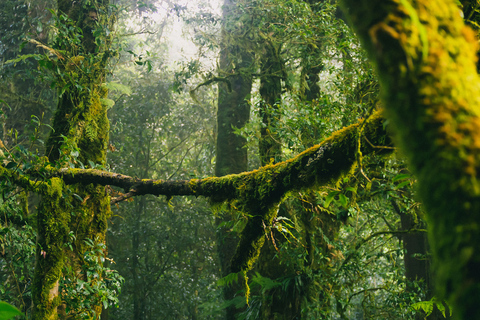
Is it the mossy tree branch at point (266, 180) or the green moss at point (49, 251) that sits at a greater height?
the mossy tree branch at point (266, 180)

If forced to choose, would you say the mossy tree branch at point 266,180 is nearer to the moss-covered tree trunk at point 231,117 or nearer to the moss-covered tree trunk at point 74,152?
the moss-covered tree trunk at point 74,152

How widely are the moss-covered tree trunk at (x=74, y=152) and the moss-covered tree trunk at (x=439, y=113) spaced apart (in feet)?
10.0

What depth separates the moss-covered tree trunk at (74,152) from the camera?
9.68 ft

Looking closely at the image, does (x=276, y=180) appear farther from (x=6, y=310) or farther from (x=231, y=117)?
(x=231, y=117)

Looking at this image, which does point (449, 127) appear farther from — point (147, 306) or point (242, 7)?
point (147, 306)

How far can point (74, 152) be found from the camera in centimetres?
316

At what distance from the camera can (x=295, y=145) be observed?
15.7 feet

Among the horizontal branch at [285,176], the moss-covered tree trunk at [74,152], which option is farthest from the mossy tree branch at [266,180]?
the moss-covered tree trunk at [74,152]

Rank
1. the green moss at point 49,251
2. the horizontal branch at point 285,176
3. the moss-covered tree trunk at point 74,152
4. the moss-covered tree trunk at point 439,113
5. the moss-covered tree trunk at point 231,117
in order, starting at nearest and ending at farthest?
the moss-covered tree trunk at point 439,113 → the horizontal branch at point 285,176 → the green moss at point 49,251 → the moss-covered tree trunk at point 74,152 → the moss-covered tree trunk at point 231,117

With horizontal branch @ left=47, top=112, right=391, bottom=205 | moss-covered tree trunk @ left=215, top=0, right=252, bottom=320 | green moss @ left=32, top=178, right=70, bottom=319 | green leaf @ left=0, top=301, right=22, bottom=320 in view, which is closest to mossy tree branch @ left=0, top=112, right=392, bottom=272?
horizontal branch @ left=47, top=112, right=391, bottom=205

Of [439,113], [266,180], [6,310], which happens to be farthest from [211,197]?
[439,113]

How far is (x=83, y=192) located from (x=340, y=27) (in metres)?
4.58

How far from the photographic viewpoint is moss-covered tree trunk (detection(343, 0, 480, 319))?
469mm

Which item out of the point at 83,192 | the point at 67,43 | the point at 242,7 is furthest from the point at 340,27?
the point at 83,192
